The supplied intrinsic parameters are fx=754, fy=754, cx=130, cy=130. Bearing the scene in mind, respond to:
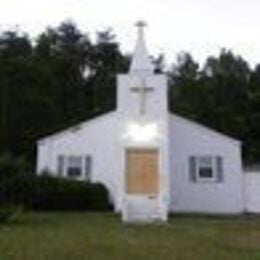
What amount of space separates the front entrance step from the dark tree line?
15.9m

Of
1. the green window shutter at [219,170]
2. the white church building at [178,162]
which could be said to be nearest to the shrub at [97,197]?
the white church building at [178,162]

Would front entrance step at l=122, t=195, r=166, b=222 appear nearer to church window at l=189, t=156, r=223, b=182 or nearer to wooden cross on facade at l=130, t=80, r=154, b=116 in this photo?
wooden cross on facade at l=130, t=80, r=154, b=116

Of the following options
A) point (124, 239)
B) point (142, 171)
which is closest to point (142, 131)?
point (142, 171)

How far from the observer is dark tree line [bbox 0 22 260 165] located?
44438 millimetres

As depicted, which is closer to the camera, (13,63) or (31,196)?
(31,196)

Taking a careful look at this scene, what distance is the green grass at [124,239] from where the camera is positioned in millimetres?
14211

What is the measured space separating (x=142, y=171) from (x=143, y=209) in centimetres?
144

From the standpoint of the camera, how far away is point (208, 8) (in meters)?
28.2

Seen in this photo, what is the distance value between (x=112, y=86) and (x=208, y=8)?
23.6 meters

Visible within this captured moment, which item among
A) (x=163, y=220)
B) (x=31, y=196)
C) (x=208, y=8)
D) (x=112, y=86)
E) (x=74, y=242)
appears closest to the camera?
Answer: (x=74, y=242)

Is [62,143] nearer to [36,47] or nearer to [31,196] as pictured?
[31,196]

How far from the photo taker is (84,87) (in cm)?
5222

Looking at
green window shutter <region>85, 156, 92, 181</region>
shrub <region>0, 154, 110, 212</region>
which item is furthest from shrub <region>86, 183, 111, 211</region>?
green window shutter <region>85, 156, 92, 181</region>

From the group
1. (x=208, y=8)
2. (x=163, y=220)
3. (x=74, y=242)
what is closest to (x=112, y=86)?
(x=208, y=8)
